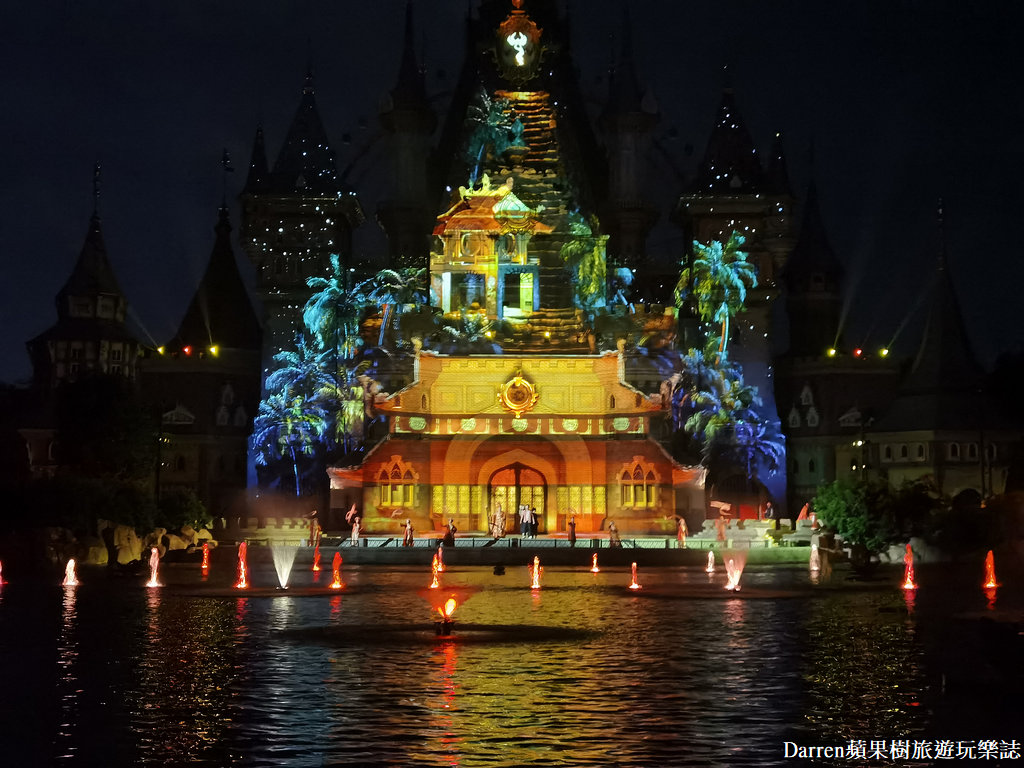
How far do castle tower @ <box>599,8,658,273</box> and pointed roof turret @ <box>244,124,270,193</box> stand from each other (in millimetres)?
21858

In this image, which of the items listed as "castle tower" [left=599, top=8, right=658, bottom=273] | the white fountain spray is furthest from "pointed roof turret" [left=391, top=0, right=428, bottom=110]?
the white fountain spray

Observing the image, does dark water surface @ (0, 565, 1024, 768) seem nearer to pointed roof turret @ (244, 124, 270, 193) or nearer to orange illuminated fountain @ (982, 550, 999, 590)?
orange illuminated fountain @ (982, 550, 999, 590)

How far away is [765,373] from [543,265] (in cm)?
1661

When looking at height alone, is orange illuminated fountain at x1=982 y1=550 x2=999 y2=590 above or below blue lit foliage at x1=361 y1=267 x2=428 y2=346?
below

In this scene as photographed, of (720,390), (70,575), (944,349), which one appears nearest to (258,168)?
(720,390)

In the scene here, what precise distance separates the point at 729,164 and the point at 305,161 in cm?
2630

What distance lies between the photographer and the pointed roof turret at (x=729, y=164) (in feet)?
281

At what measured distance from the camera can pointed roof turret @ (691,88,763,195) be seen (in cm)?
8556

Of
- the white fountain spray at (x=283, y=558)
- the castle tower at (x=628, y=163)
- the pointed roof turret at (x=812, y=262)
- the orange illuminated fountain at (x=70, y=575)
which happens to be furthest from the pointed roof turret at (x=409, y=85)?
the orange illuminated fountain at (x=70, y=575)

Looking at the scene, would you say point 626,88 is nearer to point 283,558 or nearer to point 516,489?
point 516,489

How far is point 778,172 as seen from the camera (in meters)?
90.2

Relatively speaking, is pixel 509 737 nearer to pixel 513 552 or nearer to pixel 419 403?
pixel 513 552

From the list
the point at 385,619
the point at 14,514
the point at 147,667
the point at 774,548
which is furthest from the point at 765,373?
the point at 147,667

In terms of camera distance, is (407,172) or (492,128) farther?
(407,172)
